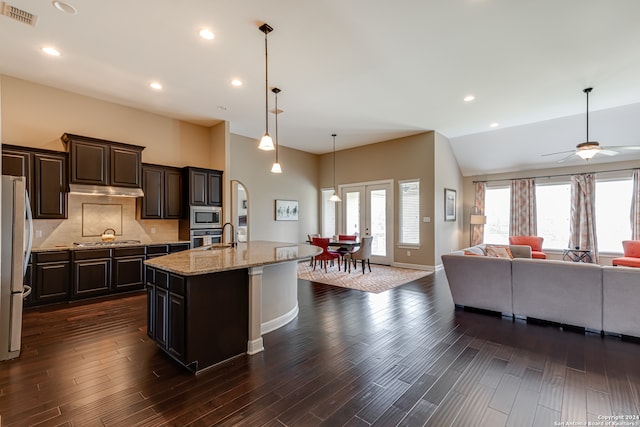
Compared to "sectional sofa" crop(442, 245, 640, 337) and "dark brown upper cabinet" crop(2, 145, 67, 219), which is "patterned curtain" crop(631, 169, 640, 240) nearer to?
"sectional sofa" crop(442, 245, 640, 337)

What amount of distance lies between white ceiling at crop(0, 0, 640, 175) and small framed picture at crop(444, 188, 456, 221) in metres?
2.01

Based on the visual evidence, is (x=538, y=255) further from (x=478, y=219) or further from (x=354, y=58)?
(x=354, y=58)

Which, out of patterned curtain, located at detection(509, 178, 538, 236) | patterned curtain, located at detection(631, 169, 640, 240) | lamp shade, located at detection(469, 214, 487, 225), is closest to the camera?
patterned curtain, located at detection(631, 169, 640, 240)

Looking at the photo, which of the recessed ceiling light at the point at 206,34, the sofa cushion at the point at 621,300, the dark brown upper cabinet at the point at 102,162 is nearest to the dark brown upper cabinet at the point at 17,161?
the dark brown upper cabinet at the point at 102,162

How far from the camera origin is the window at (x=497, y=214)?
8141 mm

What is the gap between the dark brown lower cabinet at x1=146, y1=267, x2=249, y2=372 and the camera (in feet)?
7.75

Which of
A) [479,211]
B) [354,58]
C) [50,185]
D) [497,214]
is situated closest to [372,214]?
[479,211]

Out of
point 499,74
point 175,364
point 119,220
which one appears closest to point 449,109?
point 499,74

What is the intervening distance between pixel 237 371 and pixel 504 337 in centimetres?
284

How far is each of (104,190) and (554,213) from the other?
10.1 metres

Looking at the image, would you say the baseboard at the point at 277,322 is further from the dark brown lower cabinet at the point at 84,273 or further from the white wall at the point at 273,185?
the white wall at the point at 273,185

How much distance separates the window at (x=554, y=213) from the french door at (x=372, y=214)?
13.2 ft

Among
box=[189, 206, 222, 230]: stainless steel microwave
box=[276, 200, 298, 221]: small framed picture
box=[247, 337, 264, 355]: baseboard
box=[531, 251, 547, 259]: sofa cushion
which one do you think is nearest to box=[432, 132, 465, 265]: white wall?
box=[531, 251, 547, 259]: sofa cushion

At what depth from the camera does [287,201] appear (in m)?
8.27
